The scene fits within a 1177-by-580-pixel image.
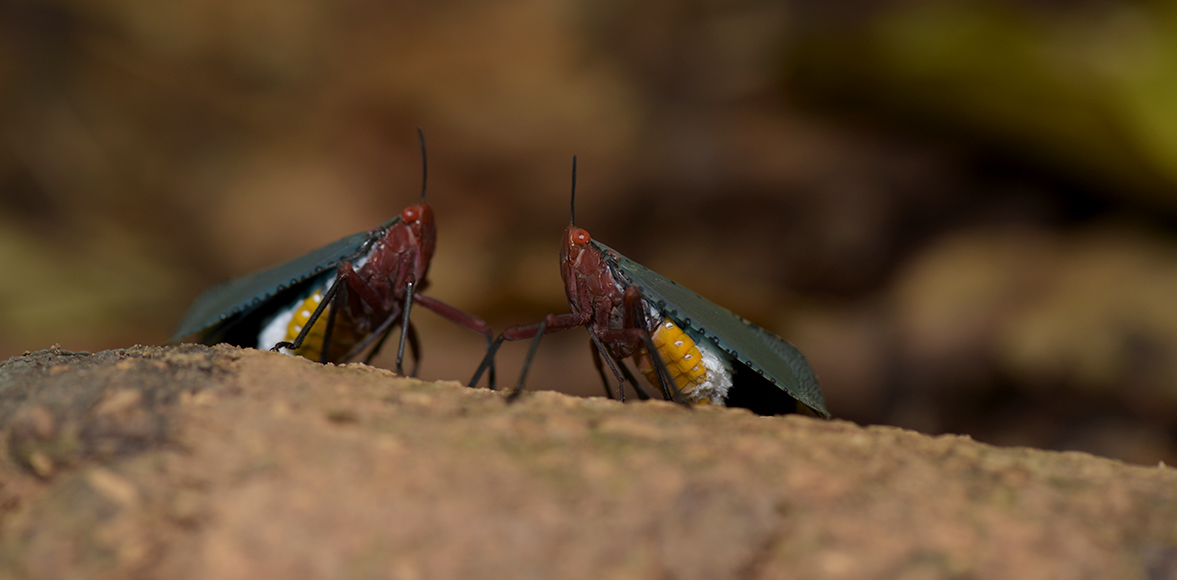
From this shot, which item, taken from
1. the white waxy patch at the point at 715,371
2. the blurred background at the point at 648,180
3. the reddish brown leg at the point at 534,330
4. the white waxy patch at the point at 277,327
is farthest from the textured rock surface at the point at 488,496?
the blurred background at the point at 648,180

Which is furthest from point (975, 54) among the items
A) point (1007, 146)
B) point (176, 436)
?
point (176, 436)

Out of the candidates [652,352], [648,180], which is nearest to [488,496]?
[652,352]

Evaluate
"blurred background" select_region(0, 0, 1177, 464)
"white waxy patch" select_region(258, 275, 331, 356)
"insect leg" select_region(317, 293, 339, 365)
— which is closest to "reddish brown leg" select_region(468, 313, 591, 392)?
"insect leg" select_region(317, 293, 339, 365)

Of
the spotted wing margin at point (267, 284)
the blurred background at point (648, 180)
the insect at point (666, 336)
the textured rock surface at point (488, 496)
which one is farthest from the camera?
the blurred background at point (648, 180)

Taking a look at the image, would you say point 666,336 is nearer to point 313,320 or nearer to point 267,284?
point 313,320

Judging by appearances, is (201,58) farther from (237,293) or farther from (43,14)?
(237,293)

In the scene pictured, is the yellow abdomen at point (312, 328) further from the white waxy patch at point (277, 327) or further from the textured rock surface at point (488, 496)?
the textured rock surface at point (488, 496)
